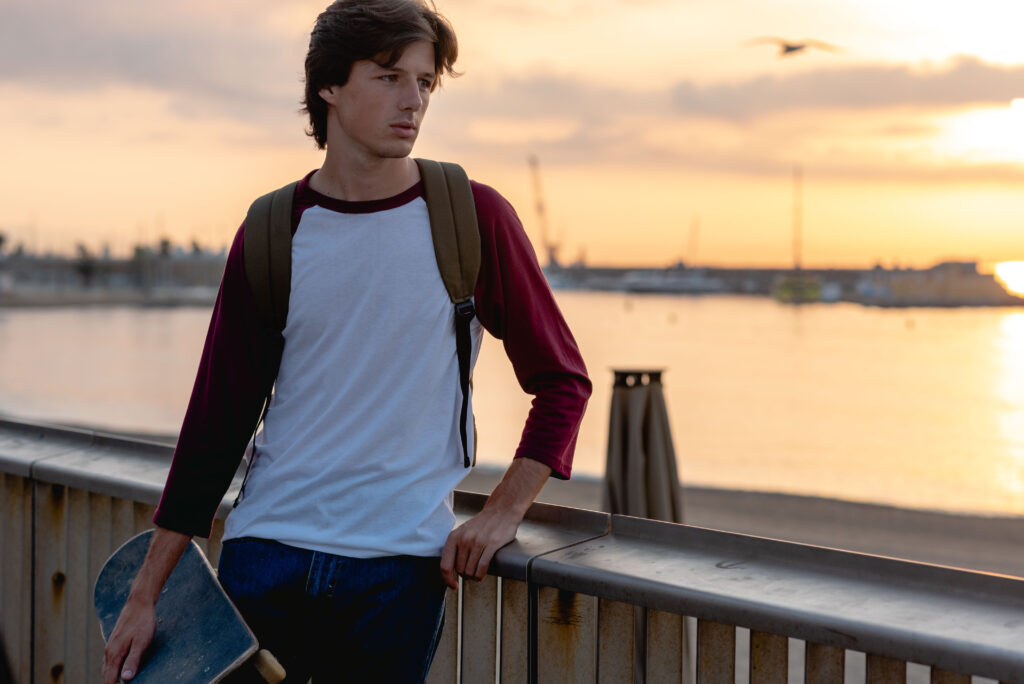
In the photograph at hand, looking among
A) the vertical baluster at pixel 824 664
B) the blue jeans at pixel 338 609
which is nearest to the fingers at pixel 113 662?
the blue jeans at pixel 338 609

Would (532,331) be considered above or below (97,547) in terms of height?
above

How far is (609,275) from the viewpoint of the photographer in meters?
170

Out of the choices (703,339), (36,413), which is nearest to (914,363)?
(703,339)

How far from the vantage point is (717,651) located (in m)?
1.35

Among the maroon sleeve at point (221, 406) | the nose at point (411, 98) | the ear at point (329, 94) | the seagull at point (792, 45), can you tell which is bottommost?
the maroon sleeve at point (221, 406)

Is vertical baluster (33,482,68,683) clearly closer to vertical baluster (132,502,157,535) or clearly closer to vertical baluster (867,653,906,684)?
vertical baluster (132,502,157,535)

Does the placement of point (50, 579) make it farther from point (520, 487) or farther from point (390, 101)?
point (390, 101)

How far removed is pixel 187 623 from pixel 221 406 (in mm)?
328

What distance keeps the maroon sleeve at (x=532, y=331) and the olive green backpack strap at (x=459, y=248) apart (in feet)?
0.11

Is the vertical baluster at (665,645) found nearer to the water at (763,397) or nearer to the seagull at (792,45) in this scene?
the water at (763,397)

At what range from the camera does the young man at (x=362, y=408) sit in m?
1.43

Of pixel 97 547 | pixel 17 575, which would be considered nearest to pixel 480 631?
pixel 97 547

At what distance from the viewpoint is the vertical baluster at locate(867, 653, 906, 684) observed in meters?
1.18

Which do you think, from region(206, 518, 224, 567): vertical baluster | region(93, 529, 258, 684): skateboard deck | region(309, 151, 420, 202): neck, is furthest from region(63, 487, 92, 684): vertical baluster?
region(309, 151, 420, 202): neck
